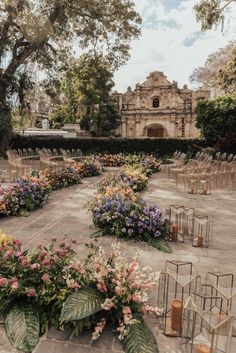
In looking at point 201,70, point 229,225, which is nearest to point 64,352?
point 229,225

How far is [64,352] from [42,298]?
548mm

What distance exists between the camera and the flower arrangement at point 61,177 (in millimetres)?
9445

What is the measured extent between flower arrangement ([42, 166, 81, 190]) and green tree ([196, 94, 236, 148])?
8.92m

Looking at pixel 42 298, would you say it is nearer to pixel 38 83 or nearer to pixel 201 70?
pixel 38 83

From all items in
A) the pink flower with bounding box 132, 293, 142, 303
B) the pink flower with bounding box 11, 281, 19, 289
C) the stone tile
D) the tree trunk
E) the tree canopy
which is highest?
the tree canopy

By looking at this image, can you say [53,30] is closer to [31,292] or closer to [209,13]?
[209,13]

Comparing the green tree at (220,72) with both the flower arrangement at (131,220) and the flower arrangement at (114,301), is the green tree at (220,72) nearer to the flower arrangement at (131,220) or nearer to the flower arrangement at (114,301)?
the flower arrangement at (131,220)

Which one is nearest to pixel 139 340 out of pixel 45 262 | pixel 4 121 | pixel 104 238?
pixel 45 262

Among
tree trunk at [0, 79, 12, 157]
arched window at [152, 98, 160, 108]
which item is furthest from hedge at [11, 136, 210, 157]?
arched window at [152, 98, 160, 108]

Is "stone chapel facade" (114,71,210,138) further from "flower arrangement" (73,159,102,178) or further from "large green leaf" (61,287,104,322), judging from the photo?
"large green leaf" (61,287,104,322)

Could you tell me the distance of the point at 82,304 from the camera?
8.59 feet

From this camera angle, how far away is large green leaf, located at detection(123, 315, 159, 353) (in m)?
2.39

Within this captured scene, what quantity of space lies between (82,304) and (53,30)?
53.6ft

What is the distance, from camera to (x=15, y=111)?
19938 millimetres
